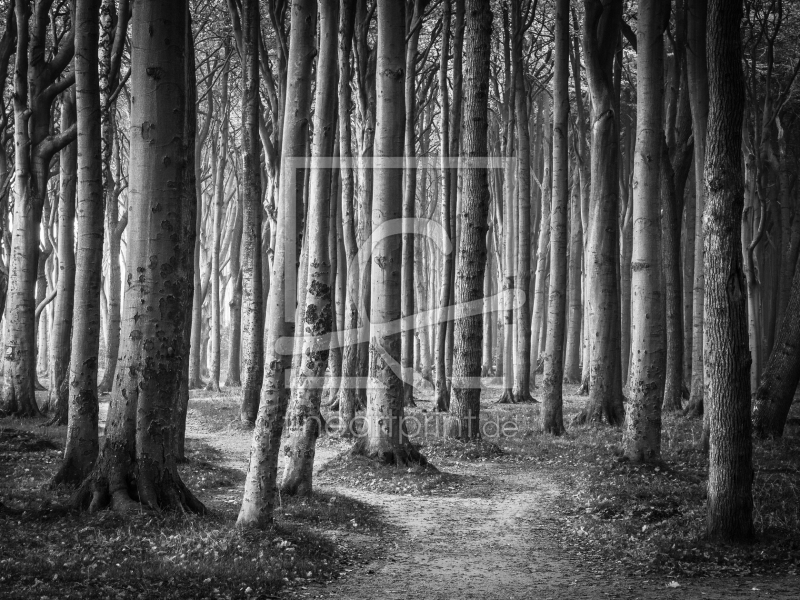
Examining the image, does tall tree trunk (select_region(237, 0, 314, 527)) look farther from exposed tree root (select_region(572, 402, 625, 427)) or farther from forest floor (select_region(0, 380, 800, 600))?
exposed tree root (select_region(572, 402, 625, 427))

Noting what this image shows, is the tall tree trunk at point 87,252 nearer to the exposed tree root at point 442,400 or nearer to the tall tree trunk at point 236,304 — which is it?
the exposed tree root at point 442,400

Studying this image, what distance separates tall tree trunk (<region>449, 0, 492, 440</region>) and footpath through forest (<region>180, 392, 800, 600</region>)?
291 centimetres

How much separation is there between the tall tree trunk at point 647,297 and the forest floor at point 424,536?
19.8 inches

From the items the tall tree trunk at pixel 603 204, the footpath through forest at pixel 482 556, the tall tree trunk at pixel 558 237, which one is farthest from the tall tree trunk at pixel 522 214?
the footpath through forest at pixel 482 556

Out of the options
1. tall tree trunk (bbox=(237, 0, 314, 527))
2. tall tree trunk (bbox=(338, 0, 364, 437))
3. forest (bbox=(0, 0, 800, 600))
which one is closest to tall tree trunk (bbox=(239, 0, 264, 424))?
forest (bbox=(0, 0, 800, 600))

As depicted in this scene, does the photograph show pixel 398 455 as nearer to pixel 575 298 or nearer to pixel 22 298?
pixel 22 298

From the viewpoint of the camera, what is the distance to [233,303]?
2964cm

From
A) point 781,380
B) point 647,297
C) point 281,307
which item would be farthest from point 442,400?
point 281,307

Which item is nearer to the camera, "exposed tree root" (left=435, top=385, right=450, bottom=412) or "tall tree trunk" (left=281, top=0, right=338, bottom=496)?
"tall tree trunk" (left=281, top=0, right=338, bottom=496)

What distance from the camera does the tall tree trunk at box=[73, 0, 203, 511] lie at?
27.1ft

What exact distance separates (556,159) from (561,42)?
247 centimetres

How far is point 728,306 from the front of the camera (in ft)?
24.7

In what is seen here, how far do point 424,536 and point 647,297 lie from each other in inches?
210

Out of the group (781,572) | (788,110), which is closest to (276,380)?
(781,572)
